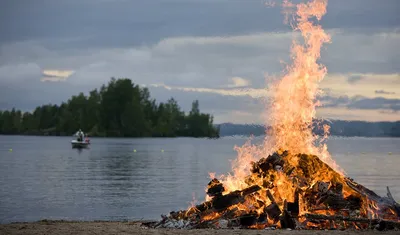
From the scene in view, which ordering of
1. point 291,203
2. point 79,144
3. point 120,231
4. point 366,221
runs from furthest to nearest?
point 79,144, point 291,203, point 366,221, point 120,231

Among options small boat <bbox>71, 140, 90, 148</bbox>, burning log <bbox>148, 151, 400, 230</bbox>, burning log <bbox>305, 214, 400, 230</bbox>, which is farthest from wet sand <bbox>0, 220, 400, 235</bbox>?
small boat <bbox>71, 140, 90, 148</bbox>

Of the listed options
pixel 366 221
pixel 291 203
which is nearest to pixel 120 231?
pixel 291 203

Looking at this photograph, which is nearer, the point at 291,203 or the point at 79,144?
the point at 291,203

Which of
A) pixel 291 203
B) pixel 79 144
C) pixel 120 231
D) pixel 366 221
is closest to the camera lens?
pixel 120 231

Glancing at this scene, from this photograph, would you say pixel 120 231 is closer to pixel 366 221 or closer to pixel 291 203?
pixel 291 203

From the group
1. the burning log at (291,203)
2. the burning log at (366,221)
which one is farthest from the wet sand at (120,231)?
the burning log at (291,203)

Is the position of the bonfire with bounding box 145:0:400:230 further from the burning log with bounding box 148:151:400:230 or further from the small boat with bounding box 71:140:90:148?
the small boat with bounding box 71:140:90:148

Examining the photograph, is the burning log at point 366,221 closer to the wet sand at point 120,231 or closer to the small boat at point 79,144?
the wet sand at point 120,231

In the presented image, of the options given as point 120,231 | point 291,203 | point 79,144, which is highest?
point 79,144

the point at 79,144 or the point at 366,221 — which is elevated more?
the point at 79,144

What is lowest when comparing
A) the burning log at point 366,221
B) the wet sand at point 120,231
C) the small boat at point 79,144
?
the wet sand at point 120,231

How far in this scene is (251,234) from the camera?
22281 millimetres

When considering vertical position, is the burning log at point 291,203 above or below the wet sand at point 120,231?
above

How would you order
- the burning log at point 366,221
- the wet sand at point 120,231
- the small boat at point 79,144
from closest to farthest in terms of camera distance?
the wet sand at point 120,231 < the burning log at point 366,221 < the small boat at point 79,144
